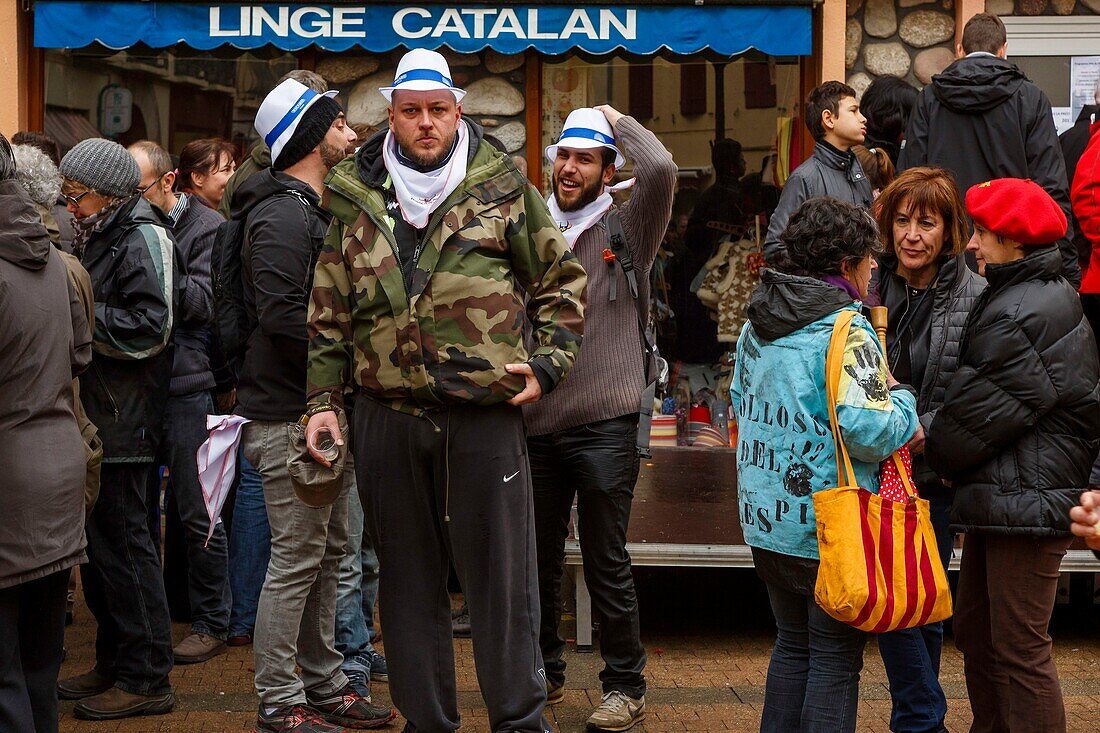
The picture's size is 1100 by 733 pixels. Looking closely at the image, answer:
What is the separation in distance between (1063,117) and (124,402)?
5.70 meters

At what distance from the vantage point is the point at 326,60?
26.9 ft

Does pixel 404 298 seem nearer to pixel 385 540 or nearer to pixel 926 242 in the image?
pixel 385 540

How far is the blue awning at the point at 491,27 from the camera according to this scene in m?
7.66

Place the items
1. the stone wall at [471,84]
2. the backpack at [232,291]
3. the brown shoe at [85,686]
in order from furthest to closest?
the stone wall at [471,84]
the brown shoe at [85,686]
the backpack at [232,291]

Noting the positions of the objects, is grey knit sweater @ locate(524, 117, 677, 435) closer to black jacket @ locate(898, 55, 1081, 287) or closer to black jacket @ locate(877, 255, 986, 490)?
black jacket @ locate(877, 255, 986, 490)

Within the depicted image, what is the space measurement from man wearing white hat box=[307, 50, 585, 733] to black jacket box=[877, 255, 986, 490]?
3.88ft

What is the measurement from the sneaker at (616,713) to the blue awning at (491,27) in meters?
4.03

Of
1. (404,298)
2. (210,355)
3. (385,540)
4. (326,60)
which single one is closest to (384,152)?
(404,298)

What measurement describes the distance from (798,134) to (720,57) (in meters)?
0.66

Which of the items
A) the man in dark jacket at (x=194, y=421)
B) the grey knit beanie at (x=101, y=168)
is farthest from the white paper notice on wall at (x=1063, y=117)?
the grey knit beanie at (x=101, y=168)

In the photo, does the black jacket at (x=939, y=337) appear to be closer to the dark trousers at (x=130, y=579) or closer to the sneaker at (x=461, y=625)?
the sneaker at (x=461, y=625)

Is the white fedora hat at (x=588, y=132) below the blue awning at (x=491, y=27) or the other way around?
below

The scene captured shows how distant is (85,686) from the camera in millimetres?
5152

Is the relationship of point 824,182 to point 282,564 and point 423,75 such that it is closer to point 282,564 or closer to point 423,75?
point 423,75
